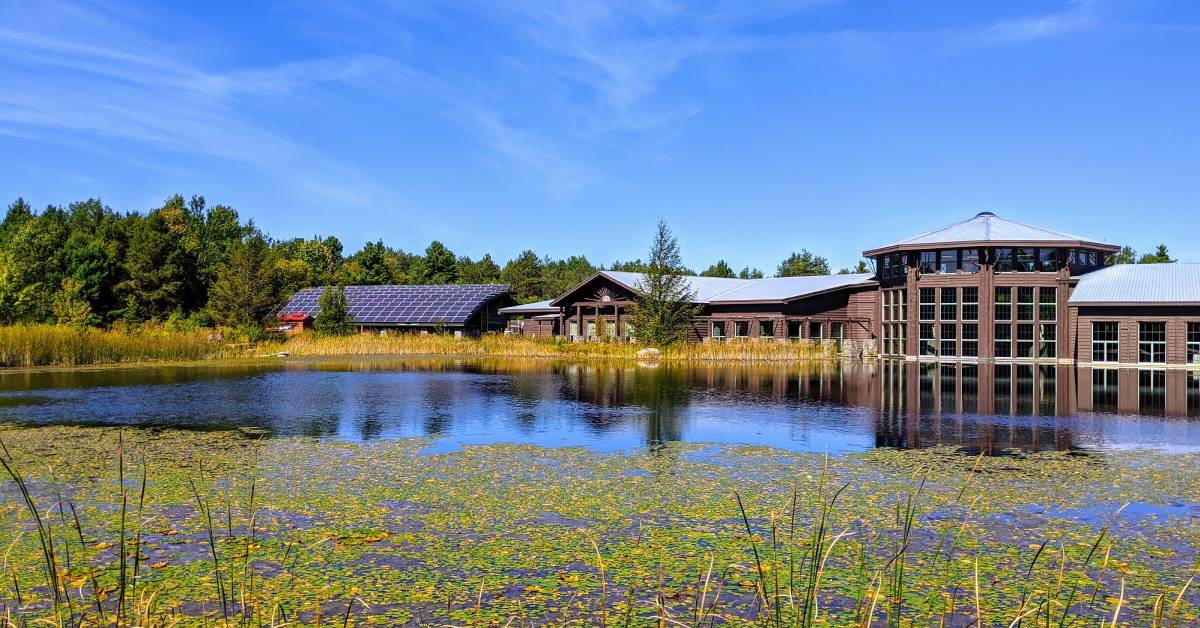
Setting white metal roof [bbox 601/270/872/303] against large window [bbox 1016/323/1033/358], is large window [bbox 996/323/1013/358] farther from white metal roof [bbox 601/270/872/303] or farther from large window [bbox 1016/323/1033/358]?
white metal roof [bbox 601/270/872/303]

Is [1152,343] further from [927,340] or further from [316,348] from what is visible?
[316,348]

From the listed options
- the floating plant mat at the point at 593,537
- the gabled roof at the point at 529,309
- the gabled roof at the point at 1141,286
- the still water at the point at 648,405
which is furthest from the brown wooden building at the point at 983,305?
the floating plant mat at the point at 593,537

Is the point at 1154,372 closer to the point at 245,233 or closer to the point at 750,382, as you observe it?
the point at 750,382

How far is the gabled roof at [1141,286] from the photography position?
37438 millimetres

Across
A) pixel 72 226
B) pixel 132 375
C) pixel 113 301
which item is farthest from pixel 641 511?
pixel 72 226

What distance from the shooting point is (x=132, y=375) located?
31.3 metres

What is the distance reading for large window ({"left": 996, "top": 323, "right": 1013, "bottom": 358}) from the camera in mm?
43594

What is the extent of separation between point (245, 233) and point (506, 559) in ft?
331

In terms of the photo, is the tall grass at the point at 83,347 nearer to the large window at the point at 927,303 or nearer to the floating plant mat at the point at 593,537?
the floating plant mat at the point at 593,537

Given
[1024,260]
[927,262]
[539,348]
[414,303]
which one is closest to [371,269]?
[414,303]

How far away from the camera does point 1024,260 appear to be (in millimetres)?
43469

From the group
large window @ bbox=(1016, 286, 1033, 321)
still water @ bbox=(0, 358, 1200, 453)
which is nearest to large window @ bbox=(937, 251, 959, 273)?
large window @ bbox=(1016, 286, 1033, 321)

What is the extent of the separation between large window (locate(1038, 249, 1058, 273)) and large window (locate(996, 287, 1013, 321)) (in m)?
1.93

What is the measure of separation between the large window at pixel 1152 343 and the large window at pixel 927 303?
31.2 feet
